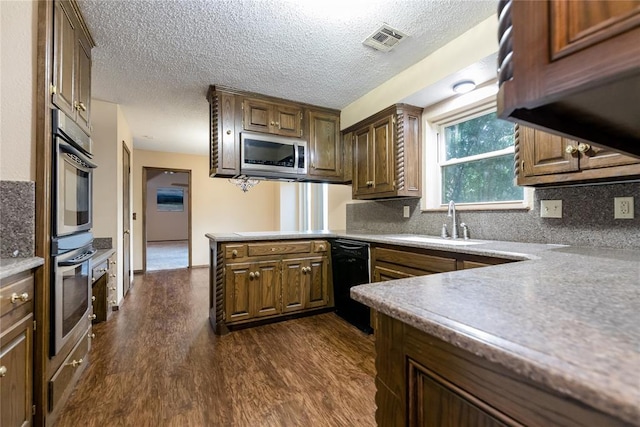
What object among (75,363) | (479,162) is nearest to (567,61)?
(479,162)

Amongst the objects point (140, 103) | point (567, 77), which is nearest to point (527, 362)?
point (567, 77)

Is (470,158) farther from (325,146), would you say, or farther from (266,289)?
(266,289)

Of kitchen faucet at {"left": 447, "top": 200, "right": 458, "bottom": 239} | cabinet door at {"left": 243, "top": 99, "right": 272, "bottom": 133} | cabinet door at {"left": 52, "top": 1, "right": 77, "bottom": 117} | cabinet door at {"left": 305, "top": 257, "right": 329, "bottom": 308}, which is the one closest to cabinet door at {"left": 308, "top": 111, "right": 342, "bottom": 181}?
cabinet door at {"left": 243, "top": 99, "right": 272, "bottom": 133}

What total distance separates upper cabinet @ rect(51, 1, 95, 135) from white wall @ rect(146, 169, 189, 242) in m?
8.62

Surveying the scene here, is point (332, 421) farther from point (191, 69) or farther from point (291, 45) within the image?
point (191, 69)

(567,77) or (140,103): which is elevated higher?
(140,103)

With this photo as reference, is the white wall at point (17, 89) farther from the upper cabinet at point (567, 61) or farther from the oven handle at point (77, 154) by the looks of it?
the upper cabinet at point (567, 61)

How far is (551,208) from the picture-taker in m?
1.90

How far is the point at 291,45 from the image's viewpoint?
224 centimetres

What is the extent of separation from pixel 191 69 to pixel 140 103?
3.80 feet

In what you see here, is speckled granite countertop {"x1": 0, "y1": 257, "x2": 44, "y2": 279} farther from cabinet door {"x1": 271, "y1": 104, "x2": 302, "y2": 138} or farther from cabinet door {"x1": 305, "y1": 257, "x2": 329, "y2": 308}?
cabinet door {"x1": 271, "y1": 104, "x2": 302, "y2": 138}

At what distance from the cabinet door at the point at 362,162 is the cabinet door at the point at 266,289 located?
1.21m

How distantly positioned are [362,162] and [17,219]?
2.70m

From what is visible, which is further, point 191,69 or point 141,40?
point 191,69
